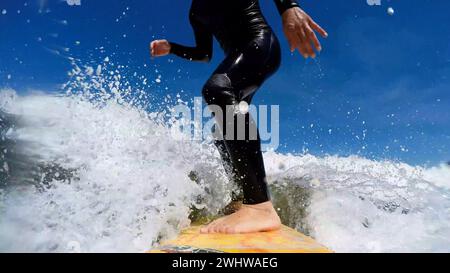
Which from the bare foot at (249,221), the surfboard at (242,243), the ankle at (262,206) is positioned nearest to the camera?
the surfboard at (242,243)

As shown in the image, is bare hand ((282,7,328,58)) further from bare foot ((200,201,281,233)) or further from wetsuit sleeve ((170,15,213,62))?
bare foot ((200,201,281,233))

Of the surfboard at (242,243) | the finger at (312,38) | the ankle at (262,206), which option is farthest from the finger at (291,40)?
the surfboard at (242,243)

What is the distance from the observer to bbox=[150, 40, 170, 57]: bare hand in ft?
12.4

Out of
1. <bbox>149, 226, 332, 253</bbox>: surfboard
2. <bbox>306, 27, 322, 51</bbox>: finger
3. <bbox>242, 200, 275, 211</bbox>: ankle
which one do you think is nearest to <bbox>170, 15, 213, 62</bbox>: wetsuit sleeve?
<bbox>306, 27, 322, 51</bbox>: finger

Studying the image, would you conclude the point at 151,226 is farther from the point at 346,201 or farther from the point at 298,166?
the point at 298,166

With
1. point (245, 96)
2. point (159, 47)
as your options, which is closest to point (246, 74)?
point (245, 96)

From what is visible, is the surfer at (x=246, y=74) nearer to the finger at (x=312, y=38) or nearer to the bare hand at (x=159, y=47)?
the finger at (x=312, y=38)

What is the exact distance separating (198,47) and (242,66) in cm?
101

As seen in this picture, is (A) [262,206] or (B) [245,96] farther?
(B) [245,96]

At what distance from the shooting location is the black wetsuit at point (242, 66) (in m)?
2.89

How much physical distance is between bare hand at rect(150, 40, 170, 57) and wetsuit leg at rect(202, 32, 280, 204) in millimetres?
835

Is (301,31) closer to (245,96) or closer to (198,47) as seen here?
(245,96)

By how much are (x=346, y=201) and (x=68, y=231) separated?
3.24 m

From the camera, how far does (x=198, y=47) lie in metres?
3.96
